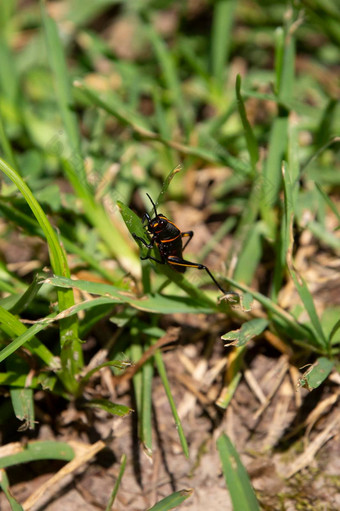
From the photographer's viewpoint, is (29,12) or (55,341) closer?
(55,341)

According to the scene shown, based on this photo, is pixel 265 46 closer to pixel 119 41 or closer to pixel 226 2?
pixel 226 2

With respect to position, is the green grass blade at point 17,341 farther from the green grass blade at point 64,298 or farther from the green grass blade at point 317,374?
the green grass blade at point 317,374

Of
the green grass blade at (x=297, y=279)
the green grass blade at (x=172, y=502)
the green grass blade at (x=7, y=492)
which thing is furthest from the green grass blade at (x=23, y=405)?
the green grass blade at (x=297, y=279)

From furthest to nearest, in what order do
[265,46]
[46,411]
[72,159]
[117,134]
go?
[265,46] < [117,134] < [72,159] < [46,411]

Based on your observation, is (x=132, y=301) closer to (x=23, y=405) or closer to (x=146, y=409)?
(x=146, y=409)

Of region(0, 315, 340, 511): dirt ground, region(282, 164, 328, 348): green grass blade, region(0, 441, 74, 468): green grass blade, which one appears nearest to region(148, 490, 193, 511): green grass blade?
region(0, 315, 340, 511): dirt ground

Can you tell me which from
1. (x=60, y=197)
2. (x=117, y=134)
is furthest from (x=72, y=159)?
(x=117, y=134)

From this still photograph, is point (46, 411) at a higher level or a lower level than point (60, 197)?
lower

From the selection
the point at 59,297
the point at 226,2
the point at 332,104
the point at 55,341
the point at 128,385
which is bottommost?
the point at 128,385

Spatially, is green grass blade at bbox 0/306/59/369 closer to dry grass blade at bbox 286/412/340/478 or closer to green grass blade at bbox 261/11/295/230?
dry grass blade at bbox 286/412/340/478
